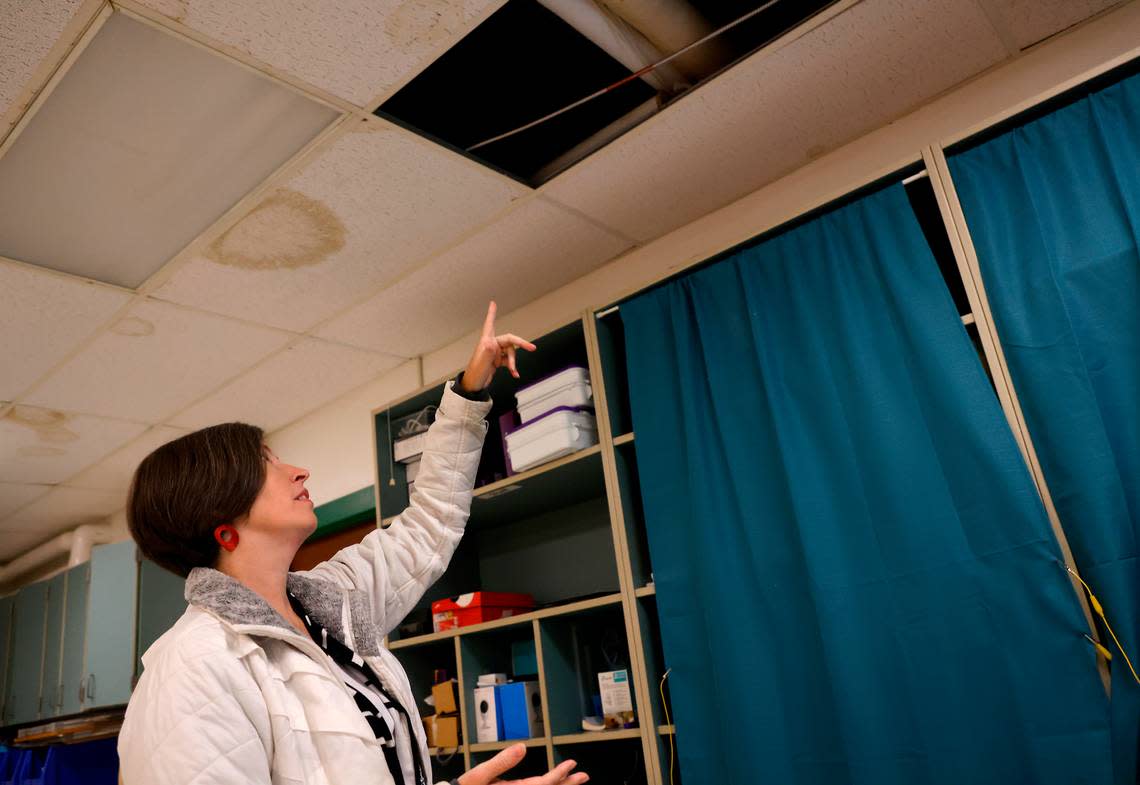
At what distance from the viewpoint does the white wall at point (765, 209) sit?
207 centimetres

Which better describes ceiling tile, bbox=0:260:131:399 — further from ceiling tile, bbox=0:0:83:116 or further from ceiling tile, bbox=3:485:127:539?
ceiling tile, bbox=3:485:127:539

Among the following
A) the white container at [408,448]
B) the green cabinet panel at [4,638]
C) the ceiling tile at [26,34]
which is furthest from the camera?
the green cabinet panel at [4,638]

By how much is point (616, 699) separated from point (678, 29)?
1840mm

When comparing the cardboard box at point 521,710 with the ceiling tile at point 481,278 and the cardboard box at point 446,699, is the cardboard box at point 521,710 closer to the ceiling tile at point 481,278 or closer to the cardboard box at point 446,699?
the cardboard box at point 446,699

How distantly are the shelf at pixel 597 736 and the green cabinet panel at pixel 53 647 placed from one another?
3673 millimetres

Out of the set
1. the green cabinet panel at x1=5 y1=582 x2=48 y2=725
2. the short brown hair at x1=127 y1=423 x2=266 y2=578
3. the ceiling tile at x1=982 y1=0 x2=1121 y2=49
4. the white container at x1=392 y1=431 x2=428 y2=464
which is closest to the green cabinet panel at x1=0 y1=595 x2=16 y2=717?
the green cabinet panel at x1=5 y1=582 x2=48 y2=725

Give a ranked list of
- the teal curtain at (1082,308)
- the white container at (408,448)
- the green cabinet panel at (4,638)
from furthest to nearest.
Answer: the green cabinet panel at (4,638) → the white container at (408,448) → the teal curtain at (1082,308)

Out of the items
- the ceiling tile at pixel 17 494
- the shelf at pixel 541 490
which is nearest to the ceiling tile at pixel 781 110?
the shelf at pixel 541 490

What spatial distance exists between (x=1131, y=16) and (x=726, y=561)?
170cm

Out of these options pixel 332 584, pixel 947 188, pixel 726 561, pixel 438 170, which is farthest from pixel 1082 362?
pixel 438 170

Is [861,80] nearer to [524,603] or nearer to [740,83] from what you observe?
[740,83]

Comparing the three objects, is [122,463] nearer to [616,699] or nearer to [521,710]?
[521,710]

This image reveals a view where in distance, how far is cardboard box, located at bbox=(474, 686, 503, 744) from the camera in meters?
2.58

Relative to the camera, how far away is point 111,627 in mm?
4422
